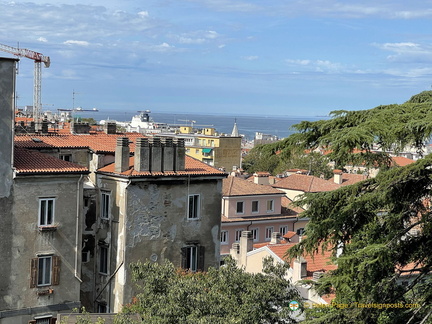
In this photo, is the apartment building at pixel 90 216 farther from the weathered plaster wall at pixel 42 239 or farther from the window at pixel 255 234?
the window at pixel 255 234

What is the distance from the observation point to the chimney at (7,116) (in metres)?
28.8

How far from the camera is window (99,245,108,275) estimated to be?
1276 inches

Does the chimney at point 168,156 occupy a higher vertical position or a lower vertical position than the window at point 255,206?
higher

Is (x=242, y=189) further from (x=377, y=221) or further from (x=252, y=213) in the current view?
(x=377, y=221)

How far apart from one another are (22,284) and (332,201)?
59.4ft

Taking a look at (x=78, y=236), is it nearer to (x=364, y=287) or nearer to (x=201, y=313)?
(x=201, y=313)

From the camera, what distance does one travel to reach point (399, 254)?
14.5 meters

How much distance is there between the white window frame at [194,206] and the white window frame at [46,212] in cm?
618

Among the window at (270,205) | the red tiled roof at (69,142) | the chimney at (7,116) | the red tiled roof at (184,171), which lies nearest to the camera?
the chimney at (7,116)

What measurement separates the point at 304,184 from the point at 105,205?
123ft

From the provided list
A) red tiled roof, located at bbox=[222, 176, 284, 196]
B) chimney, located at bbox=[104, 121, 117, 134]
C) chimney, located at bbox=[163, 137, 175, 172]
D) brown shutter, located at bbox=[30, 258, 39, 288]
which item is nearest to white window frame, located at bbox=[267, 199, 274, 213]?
red tiled roof, located at bbox=[222, 176, 284, 196]

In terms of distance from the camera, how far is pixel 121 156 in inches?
1254

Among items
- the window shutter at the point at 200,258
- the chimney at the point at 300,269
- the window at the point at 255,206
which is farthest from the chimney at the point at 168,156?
the window at the point at 255,206

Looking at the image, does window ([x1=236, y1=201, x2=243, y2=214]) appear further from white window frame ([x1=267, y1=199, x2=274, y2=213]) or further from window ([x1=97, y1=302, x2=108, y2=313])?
window ([x1=97, y1=302, x2=108, y2=313])
